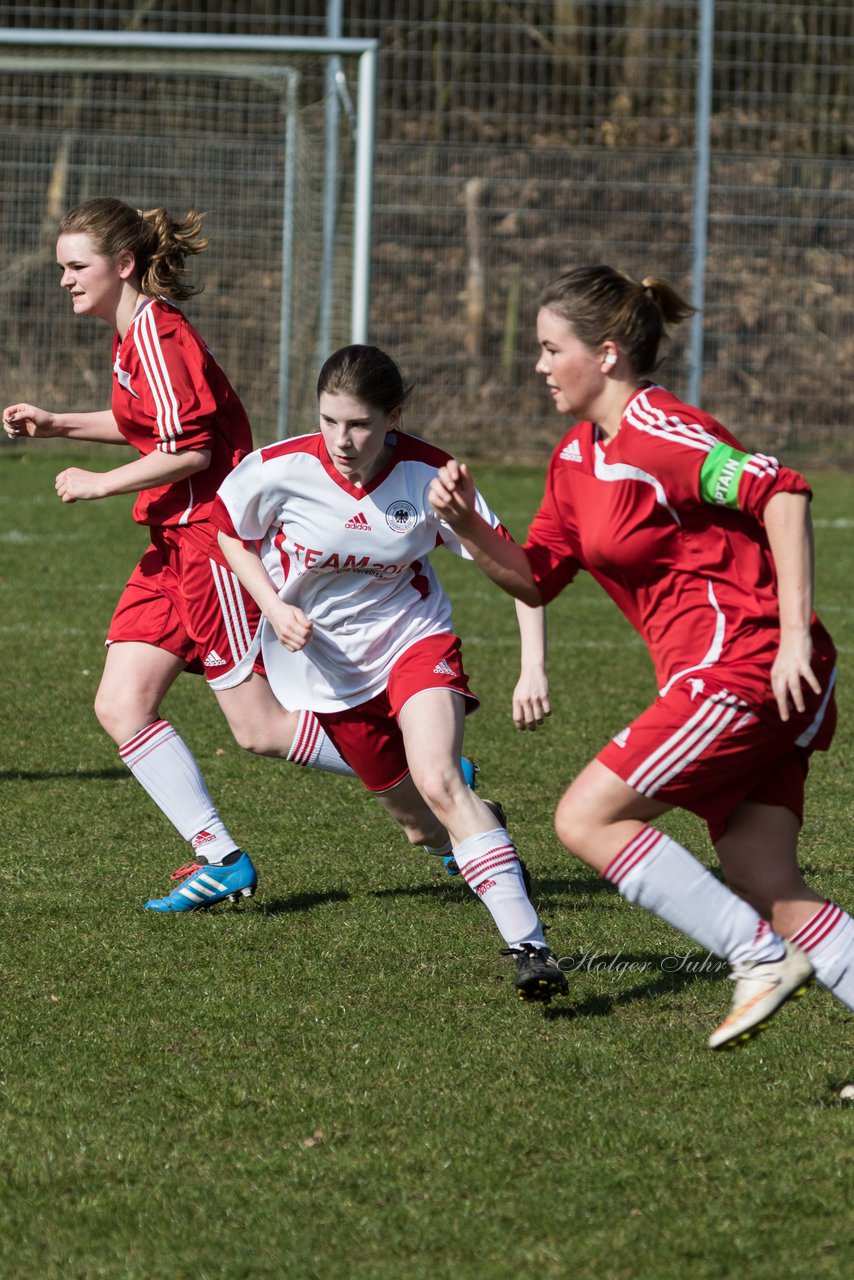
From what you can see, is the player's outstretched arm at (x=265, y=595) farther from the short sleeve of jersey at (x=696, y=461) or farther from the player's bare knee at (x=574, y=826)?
the short sleeve of jersey at (x=696, y=461)

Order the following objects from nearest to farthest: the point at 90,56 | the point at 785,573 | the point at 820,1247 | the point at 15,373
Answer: the point at 820,1247, the point at 785,573, the point at 90,56, the point at 15,373

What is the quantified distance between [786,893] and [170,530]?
7.32ft

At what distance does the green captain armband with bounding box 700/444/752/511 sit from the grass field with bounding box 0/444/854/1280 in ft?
4.06

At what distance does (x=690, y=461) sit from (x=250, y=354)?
14.8m

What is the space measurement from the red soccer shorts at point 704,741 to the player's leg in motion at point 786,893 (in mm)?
100

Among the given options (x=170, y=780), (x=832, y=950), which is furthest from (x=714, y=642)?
(x=170, y=780)

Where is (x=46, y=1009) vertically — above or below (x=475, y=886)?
below

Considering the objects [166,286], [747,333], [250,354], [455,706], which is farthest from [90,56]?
[455,706]

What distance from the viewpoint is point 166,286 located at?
4973 mm

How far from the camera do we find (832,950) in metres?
3.51

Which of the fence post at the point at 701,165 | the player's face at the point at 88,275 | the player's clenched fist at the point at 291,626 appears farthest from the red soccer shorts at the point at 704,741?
the fence post at the point at 701,165

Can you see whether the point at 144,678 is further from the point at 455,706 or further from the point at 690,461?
the point at 690,461

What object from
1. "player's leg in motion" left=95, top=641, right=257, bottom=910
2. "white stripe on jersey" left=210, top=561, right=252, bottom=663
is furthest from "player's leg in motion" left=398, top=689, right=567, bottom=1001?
"player's leg in motion" left=95, top=641, right=257, bottom=910

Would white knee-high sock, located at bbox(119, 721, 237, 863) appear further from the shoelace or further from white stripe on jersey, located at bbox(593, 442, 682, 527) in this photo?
white stripe on jersey, located at bbox(593, 442, 682, 527)
